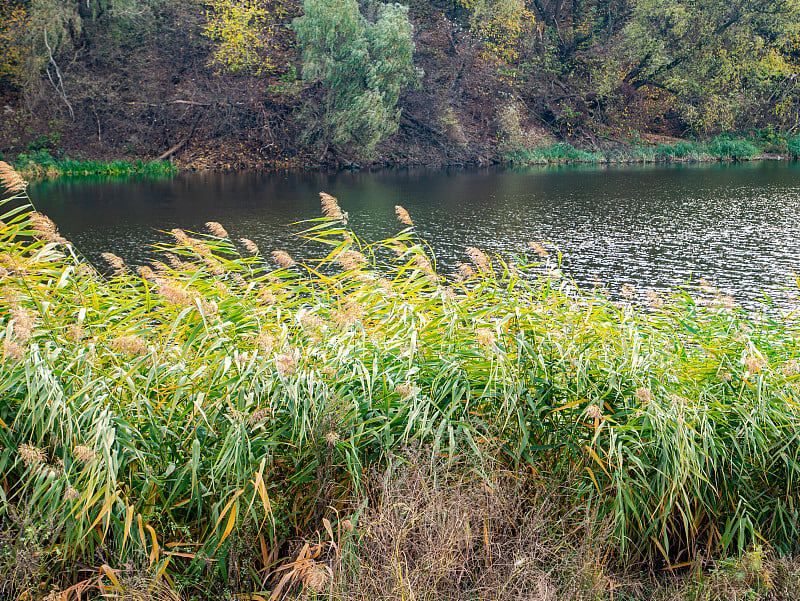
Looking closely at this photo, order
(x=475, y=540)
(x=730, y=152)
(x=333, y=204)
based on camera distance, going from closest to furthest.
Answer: (x=475, y=540), (x=333, y=204), (x=730, y=152)

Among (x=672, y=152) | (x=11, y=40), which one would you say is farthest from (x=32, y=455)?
(x=672, y=152)

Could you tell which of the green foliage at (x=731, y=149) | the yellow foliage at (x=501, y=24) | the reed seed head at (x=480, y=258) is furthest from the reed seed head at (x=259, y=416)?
the green foliage at (x=731, y=149)

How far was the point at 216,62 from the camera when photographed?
131ft


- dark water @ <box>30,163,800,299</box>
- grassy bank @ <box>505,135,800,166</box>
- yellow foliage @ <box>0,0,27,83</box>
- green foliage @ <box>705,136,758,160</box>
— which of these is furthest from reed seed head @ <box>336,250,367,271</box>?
green foliage @ <box>705,136,758,160</box>

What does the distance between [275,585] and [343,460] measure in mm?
735

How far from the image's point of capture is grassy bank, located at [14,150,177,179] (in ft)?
105

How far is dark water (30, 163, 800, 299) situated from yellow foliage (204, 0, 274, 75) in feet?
27.0

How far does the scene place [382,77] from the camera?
36.2 meters

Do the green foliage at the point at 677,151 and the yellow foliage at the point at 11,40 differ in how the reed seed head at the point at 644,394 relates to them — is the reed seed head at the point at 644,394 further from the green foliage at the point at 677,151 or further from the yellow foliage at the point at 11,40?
the green foliage at the point at 677,151

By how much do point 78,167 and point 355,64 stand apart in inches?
581

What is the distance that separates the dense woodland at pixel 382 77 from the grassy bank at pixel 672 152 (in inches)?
26.6

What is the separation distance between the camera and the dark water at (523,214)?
56.6 feet

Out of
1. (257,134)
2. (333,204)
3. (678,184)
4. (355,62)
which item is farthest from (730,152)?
(333,204)

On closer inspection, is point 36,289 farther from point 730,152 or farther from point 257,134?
point 730,152
